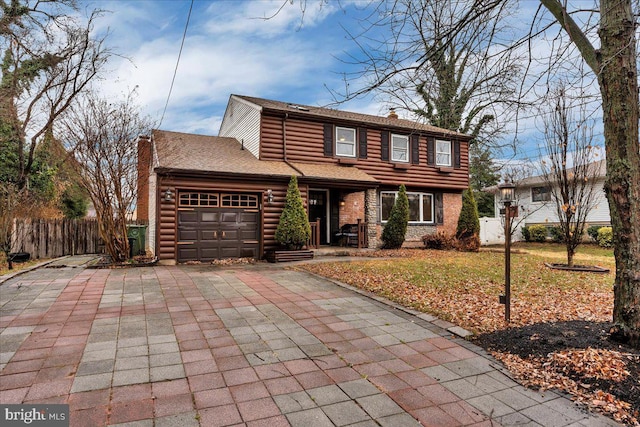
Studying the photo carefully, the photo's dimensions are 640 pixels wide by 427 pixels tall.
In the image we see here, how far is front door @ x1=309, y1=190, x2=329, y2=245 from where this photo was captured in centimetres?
1509

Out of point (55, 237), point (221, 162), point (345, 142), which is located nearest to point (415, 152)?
point (345, 142)

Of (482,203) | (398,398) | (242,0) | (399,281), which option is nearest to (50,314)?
(398,398)

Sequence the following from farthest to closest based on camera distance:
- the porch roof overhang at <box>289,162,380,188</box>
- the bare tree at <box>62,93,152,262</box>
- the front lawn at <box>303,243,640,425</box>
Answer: the porch roof overhang at <box>289,162,380,188</box>, the bare tree at <box>62,93,152,262</box>, the front lawn at <box>303,243,640,425</box>

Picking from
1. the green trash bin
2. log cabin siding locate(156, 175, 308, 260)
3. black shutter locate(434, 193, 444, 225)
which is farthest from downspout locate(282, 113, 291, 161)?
black shutter locate(434, 193, 444, 225)

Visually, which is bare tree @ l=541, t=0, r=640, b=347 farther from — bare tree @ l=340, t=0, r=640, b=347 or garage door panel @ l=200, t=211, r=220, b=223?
garage door panel @ l=200, t=211, r=220, b=223

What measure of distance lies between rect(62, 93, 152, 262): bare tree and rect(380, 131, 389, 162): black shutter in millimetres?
9935

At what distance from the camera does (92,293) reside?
6.07 m

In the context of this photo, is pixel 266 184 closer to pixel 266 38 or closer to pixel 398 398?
pixel 266 38

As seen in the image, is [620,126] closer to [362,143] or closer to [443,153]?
[362,143]

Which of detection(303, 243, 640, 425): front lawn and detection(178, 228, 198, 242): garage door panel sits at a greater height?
detection(178, 228, 198, 242): garage door panel

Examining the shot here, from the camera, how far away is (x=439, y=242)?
1559cm

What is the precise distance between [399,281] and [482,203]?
84.6 ft

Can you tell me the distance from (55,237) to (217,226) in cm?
628

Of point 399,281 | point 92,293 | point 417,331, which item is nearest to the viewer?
point 417,331
